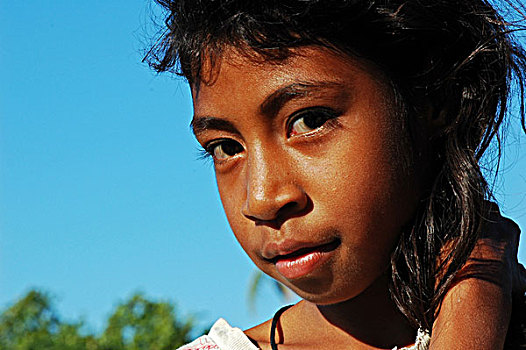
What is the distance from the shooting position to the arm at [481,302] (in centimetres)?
191

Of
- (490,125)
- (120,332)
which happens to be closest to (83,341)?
(120,332)

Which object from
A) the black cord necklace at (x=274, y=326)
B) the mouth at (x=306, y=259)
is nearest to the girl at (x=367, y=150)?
the mouth at (x=306, y=259)

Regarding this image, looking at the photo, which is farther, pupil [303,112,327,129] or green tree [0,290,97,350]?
green tree [0,290,97,350]

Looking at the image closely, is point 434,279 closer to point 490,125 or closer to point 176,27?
point 490,125

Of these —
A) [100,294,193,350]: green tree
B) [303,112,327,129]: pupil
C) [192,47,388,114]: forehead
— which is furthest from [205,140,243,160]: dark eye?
[100,294,193,350]: green tree

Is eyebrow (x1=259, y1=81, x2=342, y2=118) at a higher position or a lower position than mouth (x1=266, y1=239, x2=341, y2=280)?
higher

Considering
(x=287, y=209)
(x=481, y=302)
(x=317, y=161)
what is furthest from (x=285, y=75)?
(x=481, y=302)

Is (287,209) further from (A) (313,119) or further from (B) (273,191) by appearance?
(A) (313,119)

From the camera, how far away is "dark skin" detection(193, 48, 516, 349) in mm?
1948

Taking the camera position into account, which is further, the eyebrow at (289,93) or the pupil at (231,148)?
the pupil at (231,148)

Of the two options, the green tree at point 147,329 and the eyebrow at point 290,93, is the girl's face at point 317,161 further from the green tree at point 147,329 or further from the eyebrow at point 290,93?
the green tree at point 147,329

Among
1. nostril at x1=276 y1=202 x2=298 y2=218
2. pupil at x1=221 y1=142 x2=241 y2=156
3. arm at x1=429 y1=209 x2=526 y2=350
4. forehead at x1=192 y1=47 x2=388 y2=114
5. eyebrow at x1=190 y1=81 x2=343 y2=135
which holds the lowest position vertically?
arm at x1=429 y1=209 x2=526 y2=350

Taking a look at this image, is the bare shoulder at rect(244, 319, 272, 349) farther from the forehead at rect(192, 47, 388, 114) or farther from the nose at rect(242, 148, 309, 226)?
the forehead at rect(192, 47, 388, 114)

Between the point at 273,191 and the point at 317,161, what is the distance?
0.44ft
